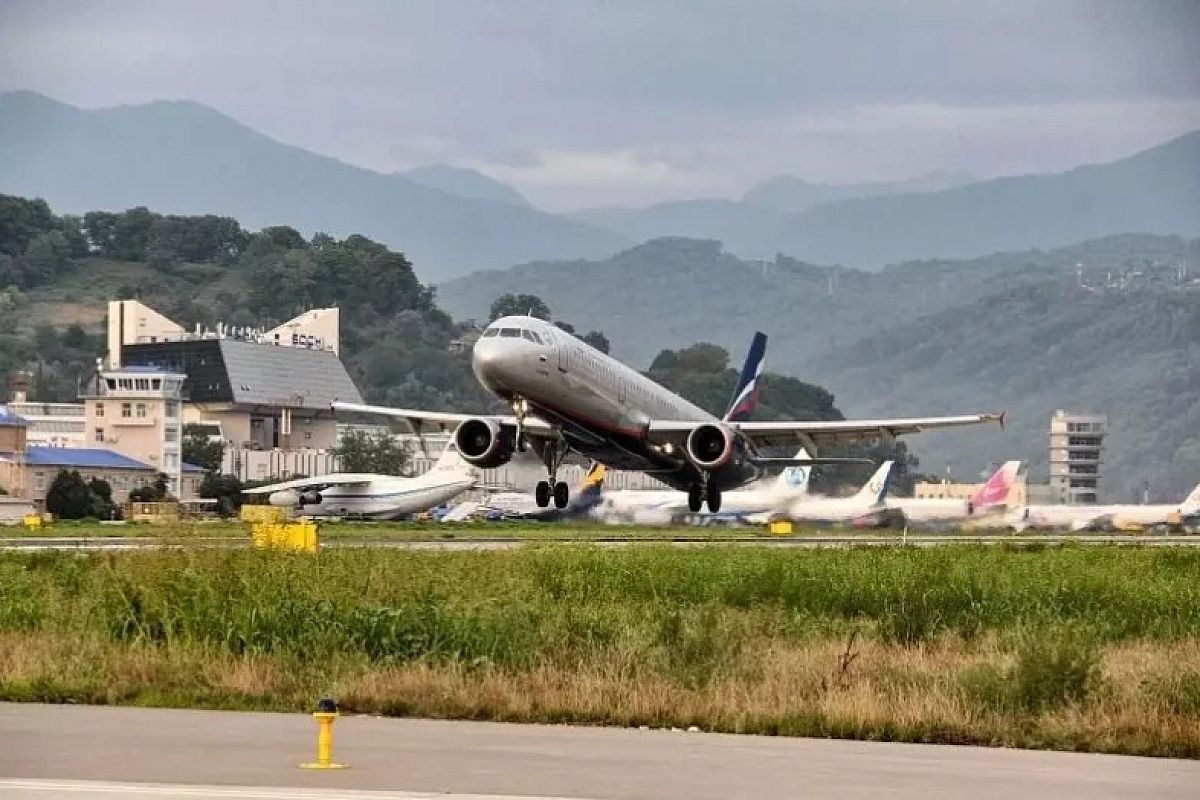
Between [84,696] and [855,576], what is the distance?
22237mm

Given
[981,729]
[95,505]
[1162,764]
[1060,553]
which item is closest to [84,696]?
[981,729]

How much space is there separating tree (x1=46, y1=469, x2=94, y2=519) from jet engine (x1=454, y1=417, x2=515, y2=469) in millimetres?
70660

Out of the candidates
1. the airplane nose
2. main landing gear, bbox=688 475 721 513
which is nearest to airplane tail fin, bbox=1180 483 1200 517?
main landing gear, bbox=688 475 721 513

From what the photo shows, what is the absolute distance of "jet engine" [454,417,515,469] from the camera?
237 feet

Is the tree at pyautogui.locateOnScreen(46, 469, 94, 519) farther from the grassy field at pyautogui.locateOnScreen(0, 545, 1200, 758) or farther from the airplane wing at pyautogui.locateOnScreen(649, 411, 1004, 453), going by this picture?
the grassy field at pyautogui.locateOnScreen(0, 545, 1200, 758)

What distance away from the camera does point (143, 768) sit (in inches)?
797

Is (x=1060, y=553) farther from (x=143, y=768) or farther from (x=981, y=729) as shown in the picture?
(x=143, y=768)

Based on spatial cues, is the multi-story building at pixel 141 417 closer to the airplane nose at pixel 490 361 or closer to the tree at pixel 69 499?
the tree at pixel 69 499

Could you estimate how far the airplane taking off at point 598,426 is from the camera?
6812 centimetres

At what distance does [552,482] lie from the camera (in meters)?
75.7

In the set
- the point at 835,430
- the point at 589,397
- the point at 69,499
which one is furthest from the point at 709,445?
the point at 69,499

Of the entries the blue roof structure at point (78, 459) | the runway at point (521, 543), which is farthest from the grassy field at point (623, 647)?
the blue roof structure at point (78, 459)

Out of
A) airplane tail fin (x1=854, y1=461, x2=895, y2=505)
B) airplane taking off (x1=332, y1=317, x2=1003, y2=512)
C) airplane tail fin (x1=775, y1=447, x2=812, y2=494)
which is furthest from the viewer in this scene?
airplane tail fin (x1=775, y1=447, x2=812, y2=494)

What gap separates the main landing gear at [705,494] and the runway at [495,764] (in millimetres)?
55539
